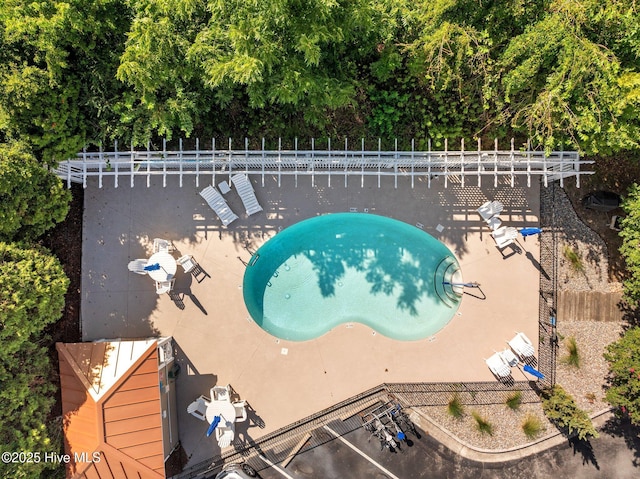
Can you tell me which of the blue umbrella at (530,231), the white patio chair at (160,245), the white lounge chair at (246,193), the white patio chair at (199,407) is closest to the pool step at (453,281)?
the blue umbrella at (530,231)

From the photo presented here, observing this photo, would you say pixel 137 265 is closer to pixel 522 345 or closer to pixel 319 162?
pixel 319 162

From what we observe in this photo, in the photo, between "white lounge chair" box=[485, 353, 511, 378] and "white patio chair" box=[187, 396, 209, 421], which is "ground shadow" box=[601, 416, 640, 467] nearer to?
"white lounge chair" box=[485, 353, 511, 378]

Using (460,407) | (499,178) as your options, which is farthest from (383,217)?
(460,407)

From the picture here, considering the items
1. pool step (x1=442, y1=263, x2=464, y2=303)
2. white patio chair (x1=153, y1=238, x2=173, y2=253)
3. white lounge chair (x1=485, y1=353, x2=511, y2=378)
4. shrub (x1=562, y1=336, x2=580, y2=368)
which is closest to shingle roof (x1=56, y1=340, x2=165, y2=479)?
white patio chair (x1=153, y1=238, x2=173, y2=253)

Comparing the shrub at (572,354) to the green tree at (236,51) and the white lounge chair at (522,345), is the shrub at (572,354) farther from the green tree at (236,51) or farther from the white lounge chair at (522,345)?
the green tree at (236,51)

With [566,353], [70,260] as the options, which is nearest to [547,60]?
[566,353]

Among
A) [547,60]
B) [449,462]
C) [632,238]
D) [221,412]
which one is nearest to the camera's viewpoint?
[547,60]
